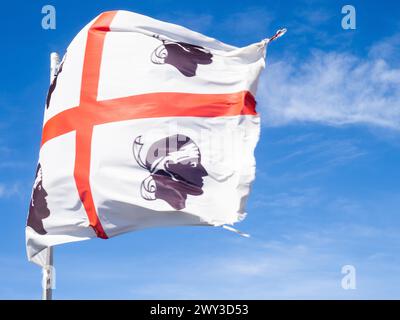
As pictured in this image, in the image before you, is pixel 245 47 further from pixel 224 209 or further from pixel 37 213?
pixel 37 213

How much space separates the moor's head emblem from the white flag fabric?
20 millimetres

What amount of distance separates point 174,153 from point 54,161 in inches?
109

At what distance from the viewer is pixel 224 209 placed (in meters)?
15.5

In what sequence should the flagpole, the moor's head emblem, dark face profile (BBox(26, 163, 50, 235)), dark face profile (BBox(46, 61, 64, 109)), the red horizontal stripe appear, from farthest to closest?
dark face profile (BBox(46, 61, 64, 109)) < dark face profile (BBox(26, 163, 50, 235)) < the red horizontal stripe < the flagpole < the moor's head emblem

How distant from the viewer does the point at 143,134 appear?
16.3 metres

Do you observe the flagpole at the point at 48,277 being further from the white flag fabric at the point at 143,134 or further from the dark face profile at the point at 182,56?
the dark face profile at the point at 182,56

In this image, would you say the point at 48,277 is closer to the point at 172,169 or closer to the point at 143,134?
the point at 172,169

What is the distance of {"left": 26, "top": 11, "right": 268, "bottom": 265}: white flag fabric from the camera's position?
52.0 feet

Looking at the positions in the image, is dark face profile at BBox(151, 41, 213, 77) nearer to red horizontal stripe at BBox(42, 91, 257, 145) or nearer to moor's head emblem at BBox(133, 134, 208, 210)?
red horizontal stripe at BBox(42, 91, 257, 145)

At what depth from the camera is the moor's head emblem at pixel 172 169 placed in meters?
15.8

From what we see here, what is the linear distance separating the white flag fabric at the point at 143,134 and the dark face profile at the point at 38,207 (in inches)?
0.8

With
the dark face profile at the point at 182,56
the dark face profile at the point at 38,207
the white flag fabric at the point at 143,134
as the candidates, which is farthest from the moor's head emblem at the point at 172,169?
the dark face profile at the point at 38,207

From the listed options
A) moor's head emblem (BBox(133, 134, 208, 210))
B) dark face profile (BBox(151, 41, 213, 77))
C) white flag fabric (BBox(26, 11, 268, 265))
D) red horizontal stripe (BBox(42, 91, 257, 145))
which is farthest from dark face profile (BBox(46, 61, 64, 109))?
moor's head emblem (BBox(133, 134, 208, 210))
